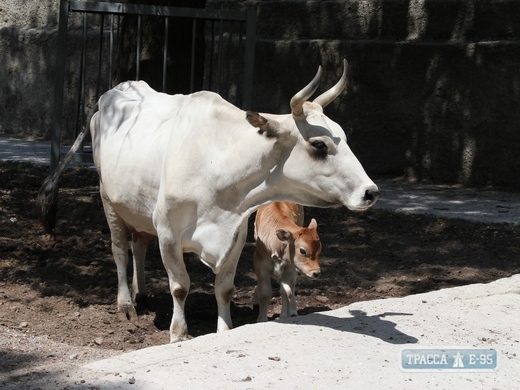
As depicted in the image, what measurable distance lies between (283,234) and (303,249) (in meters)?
0.19

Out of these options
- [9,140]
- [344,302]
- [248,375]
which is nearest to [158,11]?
[344,302]

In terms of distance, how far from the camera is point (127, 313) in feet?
25.6

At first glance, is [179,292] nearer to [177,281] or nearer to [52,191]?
[177,281]

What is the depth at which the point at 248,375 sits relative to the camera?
545cm

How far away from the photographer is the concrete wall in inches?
519

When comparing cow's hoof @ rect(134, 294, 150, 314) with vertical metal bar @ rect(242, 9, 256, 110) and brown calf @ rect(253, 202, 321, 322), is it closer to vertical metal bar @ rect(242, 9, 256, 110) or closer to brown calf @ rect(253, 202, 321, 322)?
brown calf @ rect(253, 202, 321, 322)

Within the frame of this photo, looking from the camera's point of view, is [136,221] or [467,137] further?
[467,137]

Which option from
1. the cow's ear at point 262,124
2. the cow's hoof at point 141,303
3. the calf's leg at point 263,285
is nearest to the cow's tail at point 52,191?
the cow's hoof at point 141,303

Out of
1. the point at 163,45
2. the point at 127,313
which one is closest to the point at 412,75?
the point at 163,45

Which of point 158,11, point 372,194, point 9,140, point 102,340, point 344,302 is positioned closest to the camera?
point 372,194

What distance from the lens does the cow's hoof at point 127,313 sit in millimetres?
7752

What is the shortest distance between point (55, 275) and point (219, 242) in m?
2.62

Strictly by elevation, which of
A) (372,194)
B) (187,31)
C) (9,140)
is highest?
(187,31)

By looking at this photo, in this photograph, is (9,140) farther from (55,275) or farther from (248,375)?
(248,375)
